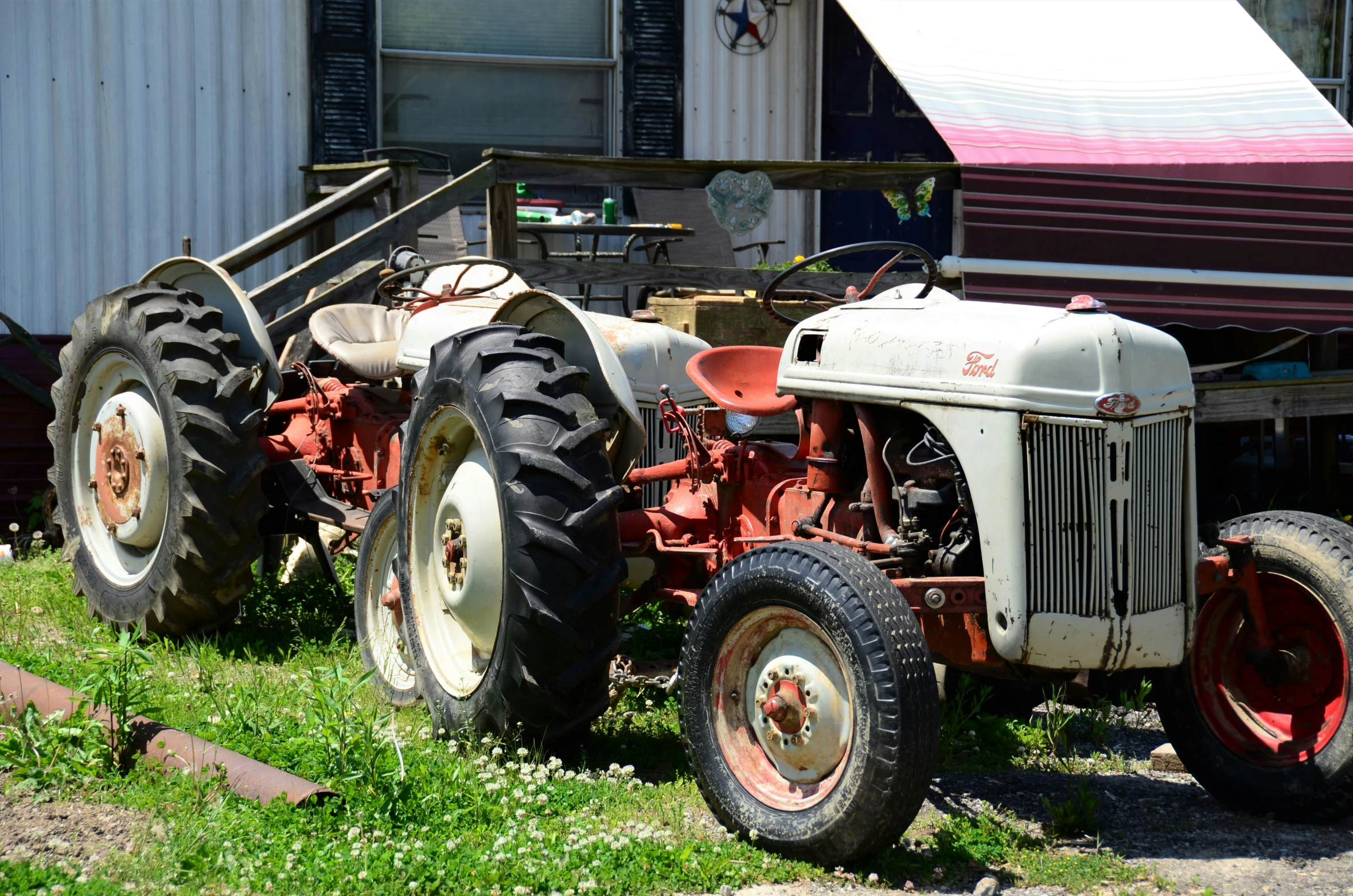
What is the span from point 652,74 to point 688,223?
3.46 feet

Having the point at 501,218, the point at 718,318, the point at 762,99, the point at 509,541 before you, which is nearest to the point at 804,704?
the point at 509,541

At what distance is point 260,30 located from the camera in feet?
29.9

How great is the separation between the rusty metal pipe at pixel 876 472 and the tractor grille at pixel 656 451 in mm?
1392

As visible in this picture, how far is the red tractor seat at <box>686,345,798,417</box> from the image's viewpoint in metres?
4.54

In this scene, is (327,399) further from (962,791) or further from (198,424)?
(962,791)

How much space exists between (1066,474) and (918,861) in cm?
107

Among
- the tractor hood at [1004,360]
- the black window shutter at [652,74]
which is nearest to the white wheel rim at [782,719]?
the tractor hood at [1004,360]

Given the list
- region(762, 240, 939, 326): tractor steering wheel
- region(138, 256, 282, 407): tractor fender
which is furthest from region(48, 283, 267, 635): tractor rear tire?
region(762, 240, 939, 326): tractor steering wheel

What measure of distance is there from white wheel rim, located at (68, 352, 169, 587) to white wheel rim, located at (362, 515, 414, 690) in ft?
3.31

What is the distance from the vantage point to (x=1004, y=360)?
363 cm

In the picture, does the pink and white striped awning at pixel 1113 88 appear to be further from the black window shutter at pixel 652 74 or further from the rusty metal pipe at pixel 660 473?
the rusty metal pipe at pixel 660 473

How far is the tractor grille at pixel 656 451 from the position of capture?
17.6 feet

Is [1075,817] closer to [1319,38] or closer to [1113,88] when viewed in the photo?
[1113,88]

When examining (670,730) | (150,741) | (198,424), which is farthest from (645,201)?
(150,741)
